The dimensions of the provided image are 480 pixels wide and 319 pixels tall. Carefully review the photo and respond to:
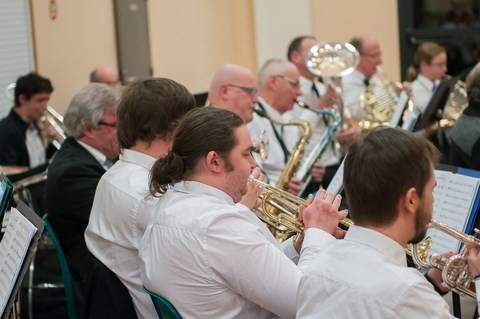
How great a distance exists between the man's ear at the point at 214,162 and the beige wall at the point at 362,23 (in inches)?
240

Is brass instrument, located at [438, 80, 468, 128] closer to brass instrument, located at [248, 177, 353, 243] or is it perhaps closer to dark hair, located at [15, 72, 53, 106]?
dark hair, located at [15, 72, 53, 106]

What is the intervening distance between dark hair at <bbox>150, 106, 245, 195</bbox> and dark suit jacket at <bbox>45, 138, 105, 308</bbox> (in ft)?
3.31

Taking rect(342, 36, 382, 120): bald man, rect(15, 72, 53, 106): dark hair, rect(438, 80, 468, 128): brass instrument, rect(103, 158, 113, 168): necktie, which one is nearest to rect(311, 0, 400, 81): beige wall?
rect(342, 36, 382, 120): bald man

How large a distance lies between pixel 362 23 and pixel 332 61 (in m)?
2.36

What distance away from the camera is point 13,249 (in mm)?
2367

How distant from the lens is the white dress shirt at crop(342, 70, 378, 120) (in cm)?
648

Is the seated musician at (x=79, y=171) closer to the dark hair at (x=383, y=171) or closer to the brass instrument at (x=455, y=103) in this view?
the dark hair at (x=383, y=171)

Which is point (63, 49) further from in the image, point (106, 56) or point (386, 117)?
point (386, 117)

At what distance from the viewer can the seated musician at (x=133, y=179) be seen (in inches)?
112

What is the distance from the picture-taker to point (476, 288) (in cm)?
211

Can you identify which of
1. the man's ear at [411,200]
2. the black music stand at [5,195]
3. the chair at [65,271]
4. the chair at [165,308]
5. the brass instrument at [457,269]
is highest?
the man's ear at [411,200]

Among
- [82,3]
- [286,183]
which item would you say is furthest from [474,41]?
[286,183]

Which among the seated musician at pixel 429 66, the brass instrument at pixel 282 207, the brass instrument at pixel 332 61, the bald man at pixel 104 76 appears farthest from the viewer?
the seated musician at pixel 429 66

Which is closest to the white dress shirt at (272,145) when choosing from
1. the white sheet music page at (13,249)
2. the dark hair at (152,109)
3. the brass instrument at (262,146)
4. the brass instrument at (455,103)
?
the brass instrument at (262,146)
